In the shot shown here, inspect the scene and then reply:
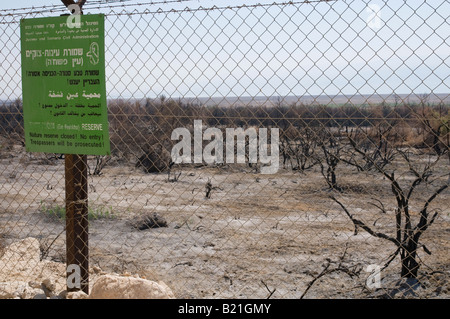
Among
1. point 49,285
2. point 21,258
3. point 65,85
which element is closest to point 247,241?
point 21,258

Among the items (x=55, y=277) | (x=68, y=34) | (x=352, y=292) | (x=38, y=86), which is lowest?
(x=352, y=292)

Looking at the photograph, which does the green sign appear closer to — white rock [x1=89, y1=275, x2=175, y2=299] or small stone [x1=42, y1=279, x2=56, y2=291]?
white rock [x1=89, y1=275, x2=175, y2=299]

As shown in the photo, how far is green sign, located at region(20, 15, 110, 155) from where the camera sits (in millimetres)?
3182

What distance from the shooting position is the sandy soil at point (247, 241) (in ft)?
18.4

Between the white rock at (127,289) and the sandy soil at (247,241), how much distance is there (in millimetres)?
1534

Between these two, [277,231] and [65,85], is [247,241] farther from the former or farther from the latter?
[65,85]

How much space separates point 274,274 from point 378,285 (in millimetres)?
1164

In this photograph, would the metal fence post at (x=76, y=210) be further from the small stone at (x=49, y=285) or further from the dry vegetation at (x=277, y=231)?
the dry vegetation at (x=277, y=231)

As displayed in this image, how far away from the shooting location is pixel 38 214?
872 cm

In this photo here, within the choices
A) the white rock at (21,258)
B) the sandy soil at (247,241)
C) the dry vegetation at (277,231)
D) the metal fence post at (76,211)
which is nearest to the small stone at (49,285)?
the metal fence post at (76,211)

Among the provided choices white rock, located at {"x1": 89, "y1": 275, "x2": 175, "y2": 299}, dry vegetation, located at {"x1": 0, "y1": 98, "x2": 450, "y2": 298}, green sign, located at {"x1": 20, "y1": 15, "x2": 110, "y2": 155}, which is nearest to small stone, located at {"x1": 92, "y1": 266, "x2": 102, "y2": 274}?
dry vegetation, located at {"x1": 0, "y1": 98, "x2": 450, "y2": 298}
